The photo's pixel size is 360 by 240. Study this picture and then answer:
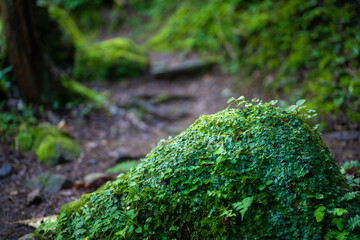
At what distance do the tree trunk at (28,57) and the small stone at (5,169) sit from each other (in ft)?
6.48

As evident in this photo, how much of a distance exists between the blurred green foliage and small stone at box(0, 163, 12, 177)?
6060 millimetres

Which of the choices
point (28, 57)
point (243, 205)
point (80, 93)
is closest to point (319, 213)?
point (243, 205)

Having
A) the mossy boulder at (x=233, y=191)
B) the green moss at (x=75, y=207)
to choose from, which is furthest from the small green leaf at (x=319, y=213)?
the green moss at (x=75, y=207)

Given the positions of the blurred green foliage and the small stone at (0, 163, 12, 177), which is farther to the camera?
the blurred green foliage

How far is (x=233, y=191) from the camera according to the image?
2143mm

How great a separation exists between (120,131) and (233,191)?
15.0 feet

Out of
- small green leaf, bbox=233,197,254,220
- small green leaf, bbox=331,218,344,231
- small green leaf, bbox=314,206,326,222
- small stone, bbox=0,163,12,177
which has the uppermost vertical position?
small stone, bbox=0,163,12,177

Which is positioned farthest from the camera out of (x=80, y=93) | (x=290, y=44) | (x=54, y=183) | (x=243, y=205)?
(x=290, y=44)

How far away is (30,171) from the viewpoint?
427 cm

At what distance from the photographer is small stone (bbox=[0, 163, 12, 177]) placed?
4079 millimetres

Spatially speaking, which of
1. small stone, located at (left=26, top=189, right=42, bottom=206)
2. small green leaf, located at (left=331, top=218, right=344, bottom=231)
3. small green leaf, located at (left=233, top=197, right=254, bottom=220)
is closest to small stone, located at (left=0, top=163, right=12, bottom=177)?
small stone, located at (left=26, top=189, right=42, bottom=206)

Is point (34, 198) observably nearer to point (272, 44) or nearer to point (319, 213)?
point (319, 213)

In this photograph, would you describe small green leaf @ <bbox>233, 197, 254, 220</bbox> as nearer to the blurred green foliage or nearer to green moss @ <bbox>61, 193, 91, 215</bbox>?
green moss @ <bbox>61, 193, 91, 215</bbox>

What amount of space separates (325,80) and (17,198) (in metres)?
6.39
